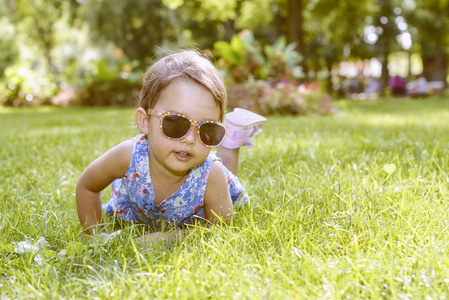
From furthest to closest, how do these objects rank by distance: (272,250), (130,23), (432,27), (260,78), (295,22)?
(130,23)
(432,27)
(295,22)
(260,78)
(272,250)

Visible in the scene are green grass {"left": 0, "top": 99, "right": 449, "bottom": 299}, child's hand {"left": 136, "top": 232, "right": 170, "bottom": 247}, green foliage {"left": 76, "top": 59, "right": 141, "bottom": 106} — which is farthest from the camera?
green foliage {"left": 76, "top": 59, "right": 141, "bottom": 106}

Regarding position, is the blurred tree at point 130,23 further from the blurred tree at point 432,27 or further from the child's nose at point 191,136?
the child's nose at point 191,136

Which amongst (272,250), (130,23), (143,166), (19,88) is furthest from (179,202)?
(130,23)

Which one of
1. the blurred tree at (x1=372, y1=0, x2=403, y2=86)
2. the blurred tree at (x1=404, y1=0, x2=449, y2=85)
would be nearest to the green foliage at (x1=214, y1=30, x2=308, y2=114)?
the blurred tree at (x1=404, y1=0, x2=449, y2=85)

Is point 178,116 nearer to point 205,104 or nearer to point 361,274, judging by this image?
point 205,104

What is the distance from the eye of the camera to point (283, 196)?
2266 millimetres

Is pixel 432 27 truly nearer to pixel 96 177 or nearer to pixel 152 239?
pixel 96 177

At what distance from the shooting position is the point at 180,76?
2.03 metres

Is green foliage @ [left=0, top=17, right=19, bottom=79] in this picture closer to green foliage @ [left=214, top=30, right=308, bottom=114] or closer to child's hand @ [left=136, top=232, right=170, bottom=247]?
green foliage @ [left=214, top=30, right=308, bottom=114]

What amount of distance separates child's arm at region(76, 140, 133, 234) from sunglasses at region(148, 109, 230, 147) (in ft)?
0.99

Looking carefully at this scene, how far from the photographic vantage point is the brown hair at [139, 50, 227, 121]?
2.03 meters

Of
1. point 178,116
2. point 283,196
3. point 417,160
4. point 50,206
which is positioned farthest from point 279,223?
point 417,160

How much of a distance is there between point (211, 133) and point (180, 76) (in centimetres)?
31

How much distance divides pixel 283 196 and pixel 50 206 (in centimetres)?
139
